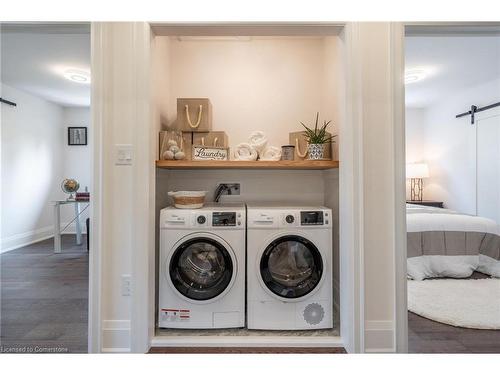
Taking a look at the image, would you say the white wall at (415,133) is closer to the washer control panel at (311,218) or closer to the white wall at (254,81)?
the white wall at (254,81)

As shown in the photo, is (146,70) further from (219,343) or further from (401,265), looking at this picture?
(401,265)

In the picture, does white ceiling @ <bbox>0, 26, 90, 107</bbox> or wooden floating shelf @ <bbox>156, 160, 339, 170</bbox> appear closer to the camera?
wooden floating shelf @ <bbox>156, 160, 339, 170</bbox>

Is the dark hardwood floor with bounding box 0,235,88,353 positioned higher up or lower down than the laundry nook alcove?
lower down

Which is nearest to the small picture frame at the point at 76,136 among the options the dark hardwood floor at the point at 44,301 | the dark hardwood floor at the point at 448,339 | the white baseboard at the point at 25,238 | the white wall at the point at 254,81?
the white baseboard at the point at 25,238

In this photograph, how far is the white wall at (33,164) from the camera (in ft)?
13.6

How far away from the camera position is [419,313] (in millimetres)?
2221

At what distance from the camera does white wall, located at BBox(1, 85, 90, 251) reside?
4160mm

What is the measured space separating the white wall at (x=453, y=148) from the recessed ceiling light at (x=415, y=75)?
1.10m

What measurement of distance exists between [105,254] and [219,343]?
924 mm

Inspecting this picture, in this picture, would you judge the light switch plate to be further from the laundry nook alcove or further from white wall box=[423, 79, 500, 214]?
white wall box=[423, 79, 500, 214]

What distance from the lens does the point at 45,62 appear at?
3402mm

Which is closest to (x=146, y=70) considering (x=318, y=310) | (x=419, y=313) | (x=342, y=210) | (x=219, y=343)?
(x=342, y=210)

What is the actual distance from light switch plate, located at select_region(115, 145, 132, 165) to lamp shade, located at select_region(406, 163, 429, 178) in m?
Answer: 4.68

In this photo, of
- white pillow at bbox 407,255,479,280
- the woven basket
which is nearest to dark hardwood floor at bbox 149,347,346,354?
A: the woven basket
